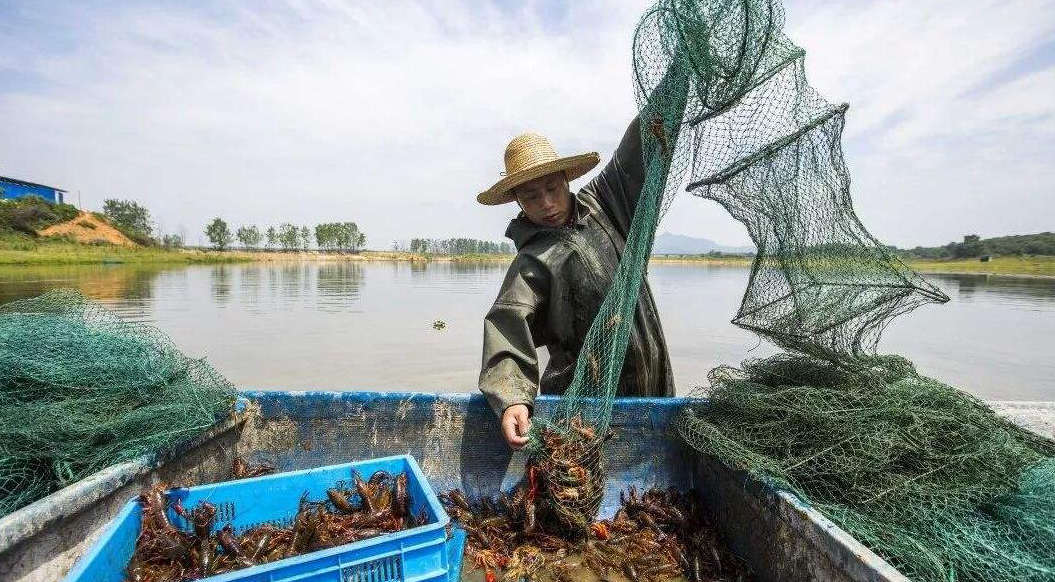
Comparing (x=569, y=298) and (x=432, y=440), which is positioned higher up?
(x=569, y=298)

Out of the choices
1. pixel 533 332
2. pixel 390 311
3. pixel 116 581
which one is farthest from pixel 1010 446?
pixel 390 311

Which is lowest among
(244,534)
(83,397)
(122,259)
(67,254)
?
(244,534)

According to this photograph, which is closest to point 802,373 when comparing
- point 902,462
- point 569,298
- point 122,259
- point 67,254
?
point 902,462

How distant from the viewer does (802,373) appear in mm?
2875

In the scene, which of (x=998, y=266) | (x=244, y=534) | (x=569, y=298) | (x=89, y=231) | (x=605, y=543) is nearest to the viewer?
(x=244, y=534)

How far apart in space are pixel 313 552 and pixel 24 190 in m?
93.5

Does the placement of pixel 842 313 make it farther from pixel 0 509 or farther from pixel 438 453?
pixel 0 509

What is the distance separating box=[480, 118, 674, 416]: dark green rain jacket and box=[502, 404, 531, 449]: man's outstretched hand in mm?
93

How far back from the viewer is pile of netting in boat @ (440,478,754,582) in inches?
97.8

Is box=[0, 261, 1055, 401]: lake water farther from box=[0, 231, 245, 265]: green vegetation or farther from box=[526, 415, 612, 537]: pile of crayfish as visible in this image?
box=[0, 231, 245, 265]: green vegetation

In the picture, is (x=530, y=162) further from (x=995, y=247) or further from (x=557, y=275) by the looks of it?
(x=995, y=247)

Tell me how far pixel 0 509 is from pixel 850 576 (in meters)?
3.22

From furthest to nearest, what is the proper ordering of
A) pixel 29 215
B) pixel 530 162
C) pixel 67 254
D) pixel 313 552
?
pixel 29 215, pixel 67 254, pixel 530 162, pixel 313 552

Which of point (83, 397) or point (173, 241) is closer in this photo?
point (83, 397)
